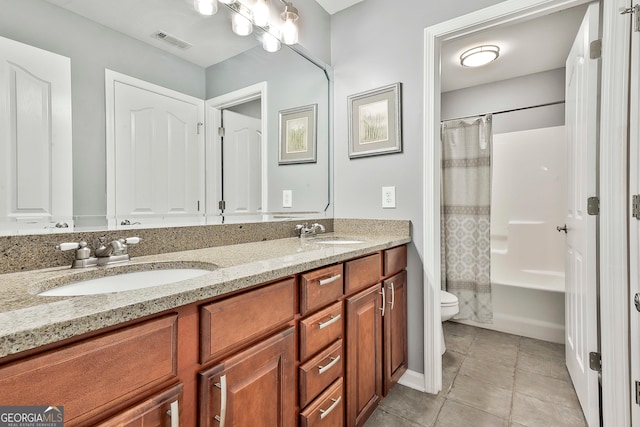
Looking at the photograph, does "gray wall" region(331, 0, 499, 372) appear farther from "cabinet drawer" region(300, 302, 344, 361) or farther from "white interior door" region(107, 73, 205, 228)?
"white interior door" region(107, 73, 205, 228)

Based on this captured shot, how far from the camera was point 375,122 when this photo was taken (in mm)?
1878

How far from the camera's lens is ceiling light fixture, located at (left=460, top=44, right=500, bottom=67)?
2281mm

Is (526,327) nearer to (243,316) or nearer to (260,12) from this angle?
(243,316)

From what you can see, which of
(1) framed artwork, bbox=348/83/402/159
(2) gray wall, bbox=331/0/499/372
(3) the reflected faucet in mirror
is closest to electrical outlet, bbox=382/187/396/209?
(2) gray wall, bbox=331/0/499/372

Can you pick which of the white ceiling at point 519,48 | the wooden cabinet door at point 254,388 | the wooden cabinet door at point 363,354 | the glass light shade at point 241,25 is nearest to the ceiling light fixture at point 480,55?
the white ceiling at point 519,48

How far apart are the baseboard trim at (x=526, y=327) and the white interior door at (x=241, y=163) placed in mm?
2228

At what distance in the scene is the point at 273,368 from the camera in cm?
86

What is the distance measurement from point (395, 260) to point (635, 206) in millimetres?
952

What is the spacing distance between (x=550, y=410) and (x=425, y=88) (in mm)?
1792

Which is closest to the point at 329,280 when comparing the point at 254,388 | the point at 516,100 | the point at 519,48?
the point at 254,388

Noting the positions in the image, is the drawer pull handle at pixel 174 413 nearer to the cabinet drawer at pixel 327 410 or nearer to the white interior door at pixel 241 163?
the cabinet drawer at pixel 327 410

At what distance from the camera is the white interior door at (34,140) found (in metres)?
0.83

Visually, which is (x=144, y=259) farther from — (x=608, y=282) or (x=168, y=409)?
(x=608, y=282)

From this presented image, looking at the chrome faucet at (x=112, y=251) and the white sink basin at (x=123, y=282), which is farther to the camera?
the chrome faucet at (x=112, y=251)
